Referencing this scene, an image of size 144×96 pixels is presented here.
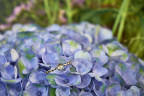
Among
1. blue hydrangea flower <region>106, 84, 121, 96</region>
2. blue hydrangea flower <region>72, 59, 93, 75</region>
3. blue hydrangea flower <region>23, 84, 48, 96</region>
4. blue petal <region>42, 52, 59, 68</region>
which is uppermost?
blue petal <region>42, 52, 59, 68</region>

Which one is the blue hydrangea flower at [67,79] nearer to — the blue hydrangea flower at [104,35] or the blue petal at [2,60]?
the blue petal at [2,60]

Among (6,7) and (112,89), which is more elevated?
(6,7)

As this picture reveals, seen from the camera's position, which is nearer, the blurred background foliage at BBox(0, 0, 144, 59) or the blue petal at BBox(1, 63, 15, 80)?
the blue petal at BBox(1, 63, 15, 80)

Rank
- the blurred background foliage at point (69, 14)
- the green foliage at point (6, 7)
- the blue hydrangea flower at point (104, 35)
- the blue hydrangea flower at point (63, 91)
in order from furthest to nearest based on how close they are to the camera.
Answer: the green foliage at point (6, 7) → the blurred background foliage at point (69, 14) → the blue hydrangea flower at point (104, 35) → the blue hydrangea flower at point (63, 91)

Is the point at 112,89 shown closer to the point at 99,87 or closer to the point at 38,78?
the point at 99,87

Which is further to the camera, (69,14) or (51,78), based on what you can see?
(69,14)

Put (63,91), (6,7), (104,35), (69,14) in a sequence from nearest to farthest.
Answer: (63,91), (104,35), (69,14), (6,7)

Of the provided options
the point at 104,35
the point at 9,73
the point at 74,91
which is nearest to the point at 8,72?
the point at 9,73

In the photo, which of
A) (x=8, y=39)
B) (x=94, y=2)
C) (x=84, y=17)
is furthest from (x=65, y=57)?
(x=94, y=2)

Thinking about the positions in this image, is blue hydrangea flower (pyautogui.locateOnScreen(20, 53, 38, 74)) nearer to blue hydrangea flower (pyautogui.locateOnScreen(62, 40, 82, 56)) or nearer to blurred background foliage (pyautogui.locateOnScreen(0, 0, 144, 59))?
blue hydrangea flower (pyautogui.locateOnScreen(62, 40, 82, 56))

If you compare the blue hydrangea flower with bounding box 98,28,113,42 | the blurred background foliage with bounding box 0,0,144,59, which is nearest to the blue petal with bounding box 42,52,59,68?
the blue hydrangea flower with bounding box 98,28,113,42

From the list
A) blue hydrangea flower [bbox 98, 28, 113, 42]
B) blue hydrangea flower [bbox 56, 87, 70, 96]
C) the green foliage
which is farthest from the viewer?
the green foliage

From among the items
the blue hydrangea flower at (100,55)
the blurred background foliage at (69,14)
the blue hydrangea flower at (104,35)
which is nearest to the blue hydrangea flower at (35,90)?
the blue hydrangea flower at (100,55)
